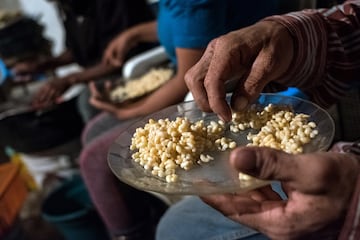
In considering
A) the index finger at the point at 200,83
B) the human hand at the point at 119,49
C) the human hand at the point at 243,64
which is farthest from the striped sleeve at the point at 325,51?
the human hand at the point at 119,49

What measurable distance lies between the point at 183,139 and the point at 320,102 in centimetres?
33

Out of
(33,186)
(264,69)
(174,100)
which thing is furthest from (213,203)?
(33,186)

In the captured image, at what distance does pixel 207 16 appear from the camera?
3.60ft

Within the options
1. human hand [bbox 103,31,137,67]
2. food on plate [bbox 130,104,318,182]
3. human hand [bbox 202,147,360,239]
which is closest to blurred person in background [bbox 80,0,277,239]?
human hand [bbox 103,31,137,67]

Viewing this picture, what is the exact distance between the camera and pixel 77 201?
5.70 ft

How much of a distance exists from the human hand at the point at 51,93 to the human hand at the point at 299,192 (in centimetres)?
128

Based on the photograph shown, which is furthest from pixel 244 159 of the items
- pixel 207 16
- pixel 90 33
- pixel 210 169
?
pixel 90 33

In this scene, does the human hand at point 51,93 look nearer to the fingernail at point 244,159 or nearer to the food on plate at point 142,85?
the food on plate at point 142,85

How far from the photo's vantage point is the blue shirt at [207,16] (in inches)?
43.2

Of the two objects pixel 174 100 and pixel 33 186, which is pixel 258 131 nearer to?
pixel 174 100

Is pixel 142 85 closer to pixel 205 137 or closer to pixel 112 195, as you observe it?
pixel 112 195

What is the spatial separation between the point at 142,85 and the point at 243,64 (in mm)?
741

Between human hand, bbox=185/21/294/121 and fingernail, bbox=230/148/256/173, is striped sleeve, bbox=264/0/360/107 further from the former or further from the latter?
fingernail, bbox=230/148/256/173

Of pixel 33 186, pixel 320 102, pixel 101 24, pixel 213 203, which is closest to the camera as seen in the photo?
pixel 213 203
